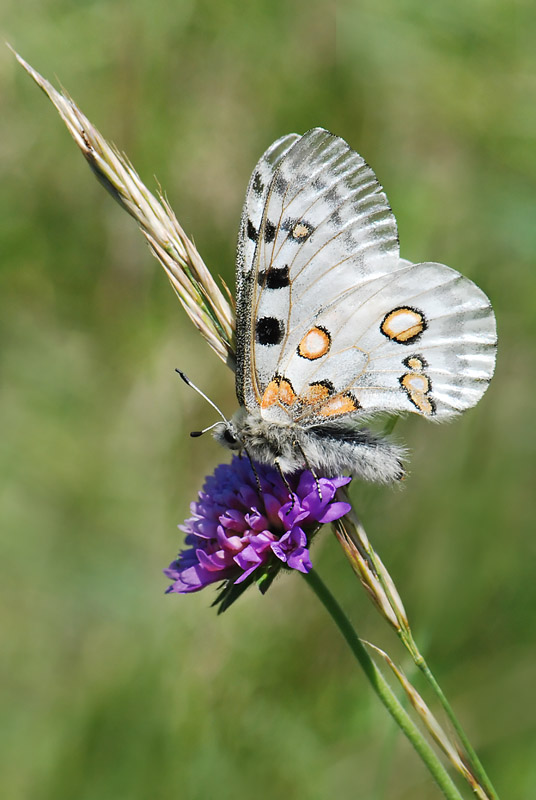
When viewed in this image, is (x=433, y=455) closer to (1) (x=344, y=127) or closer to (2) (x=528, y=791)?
(2) (x=528, y=791)

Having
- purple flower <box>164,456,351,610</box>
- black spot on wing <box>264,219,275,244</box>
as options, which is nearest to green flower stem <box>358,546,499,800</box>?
purple flower <box>164,456,351,610</box>

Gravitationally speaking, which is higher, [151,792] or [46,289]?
[46,289]

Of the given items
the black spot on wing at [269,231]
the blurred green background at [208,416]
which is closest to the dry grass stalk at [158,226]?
the black spot on wing at [269,231]

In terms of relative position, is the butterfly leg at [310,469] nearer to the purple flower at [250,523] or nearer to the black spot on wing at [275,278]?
the purple flower at [250,523]

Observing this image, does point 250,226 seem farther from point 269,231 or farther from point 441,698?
point 441,698

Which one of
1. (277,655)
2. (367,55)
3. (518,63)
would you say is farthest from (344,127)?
(277,655)

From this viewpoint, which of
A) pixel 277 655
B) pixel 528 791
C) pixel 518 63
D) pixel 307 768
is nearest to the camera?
pixel 528 791
